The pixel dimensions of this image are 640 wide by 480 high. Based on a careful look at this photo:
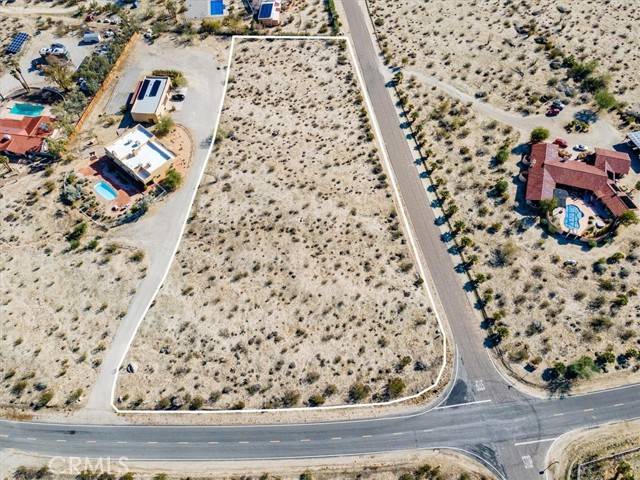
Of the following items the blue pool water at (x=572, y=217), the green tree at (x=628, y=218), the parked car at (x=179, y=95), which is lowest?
the blue pool water at (x=572, y=217)

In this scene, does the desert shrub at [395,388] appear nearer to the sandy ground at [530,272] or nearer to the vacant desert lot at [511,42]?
the sandy ground at [530,272]

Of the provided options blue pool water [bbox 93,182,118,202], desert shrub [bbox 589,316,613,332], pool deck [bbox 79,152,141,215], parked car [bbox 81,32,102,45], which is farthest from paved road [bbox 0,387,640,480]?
parked car [bbox 81,32,102,45]

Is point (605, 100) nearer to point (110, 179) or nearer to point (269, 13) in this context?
point (269, 13)

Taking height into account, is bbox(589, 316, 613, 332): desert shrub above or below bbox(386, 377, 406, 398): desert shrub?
above

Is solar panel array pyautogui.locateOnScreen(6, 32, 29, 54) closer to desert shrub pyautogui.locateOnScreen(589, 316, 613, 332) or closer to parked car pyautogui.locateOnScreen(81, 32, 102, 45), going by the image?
parked car pyautogui.locateOnScreen(81, 32, 102, 45)

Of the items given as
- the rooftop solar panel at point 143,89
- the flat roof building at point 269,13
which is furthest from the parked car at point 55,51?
the flat roof building at point 269,13
